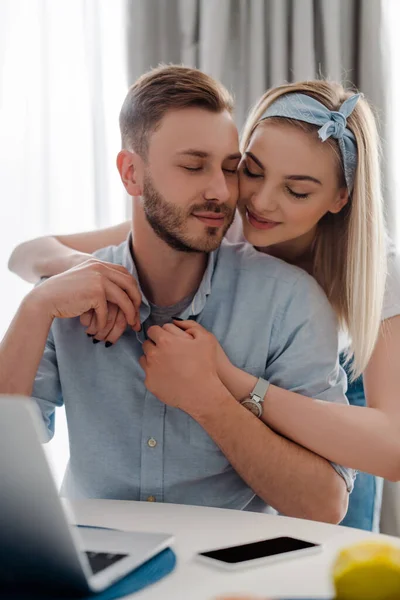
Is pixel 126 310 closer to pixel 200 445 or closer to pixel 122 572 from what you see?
pixel 200 445

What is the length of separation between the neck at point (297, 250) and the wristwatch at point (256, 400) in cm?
49

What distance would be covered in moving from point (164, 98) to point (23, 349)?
575 mm

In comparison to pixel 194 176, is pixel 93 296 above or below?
below

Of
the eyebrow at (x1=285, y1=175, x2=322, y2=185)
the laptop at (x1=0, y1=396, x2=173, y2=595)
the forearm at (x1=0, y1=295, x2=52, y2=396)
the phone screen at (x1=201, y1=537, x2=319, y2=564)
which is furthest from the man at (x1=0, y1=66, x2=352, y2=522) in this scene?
the laptop at (x1=0, y1=396, x2=173, y2=595)

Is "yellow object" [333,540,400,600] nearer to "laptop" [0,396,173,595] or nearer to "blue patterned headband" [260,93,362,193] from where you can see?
"laptop" [0,396,173,595]

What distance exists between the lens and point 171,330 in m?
1.44

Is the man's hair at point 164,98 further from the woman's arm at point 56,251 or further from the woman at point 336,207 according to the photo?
the woman's arm at point 56,251

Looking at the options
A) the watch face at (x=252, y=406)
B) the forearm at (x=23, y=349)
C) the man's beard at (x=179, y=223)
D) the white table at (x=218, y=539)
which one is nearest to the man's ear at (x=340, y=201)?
the man's beard at (x=179, y=223)

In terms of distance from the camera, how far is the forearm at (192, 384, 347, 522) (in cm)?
136

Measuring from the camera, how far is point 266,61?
289cm

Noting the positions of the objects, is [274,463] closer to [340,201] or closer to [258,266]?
[258,266]

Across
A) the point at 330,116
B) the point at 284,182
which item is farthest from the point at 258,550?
the point at 330,116

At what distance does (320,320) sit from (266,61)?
1615 mm

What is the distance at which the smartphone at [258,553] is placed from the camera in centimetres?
91
